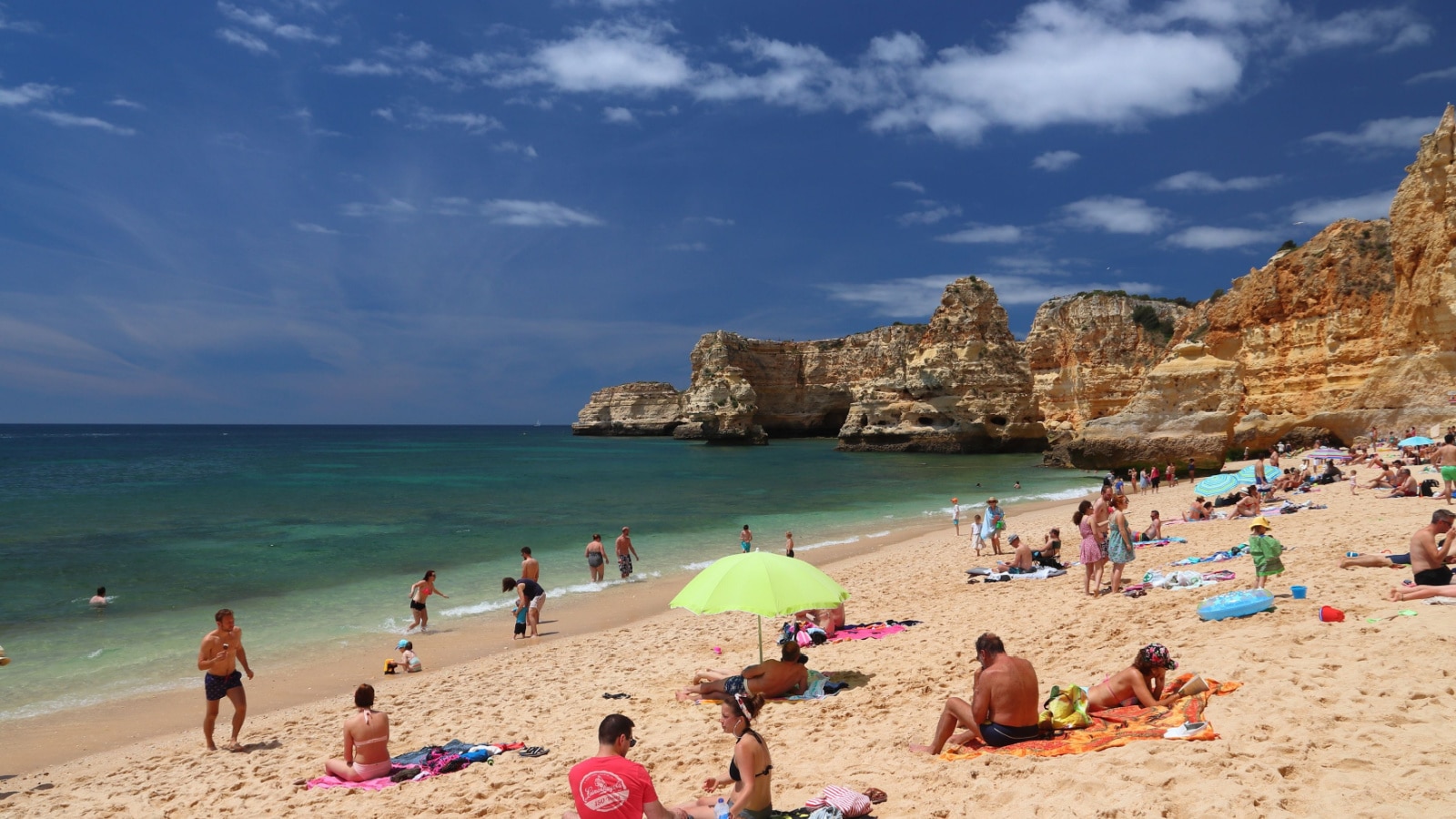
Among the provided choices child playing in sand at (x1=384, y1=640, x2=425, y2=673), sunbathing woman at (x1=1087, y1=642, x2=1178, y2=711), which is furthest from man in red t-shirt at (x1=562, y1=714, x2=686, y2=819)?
child playing in sand at (x1=384, y1=640, x2=425, y2=673)

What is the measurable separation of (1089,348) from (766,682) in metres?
61.9

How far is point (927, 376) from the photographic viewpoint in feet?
187

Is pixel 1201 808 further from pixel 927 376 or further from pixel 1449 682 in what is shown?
pixel 927 376

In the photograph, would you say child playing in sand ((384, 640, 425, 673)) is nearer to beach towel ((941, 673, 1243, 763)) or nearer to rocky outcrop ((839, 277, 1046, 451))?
beach towel ((941, 673, 1243, 763))

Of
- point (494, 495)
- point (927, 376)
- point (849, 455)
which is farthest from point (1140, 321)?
point (494, 495)

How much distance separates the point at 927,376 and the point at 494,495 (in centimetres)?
3635

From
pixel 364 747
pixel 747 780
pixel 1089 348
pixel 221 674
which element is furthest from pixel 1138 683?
pixel 1089 348

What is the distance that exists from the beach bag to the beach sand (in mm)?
626

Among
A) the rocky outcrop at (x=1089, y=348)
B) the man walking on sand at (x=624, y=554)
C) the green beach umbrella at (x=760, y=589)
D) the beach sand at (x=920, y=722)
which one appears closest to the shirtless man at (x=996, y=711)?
the beach sand at (x=920, y=722)

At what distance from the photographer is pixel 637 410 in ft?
366

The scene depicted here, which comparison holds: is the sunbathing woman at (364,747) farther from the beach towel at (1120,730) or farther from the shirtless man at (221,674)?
the beach towel at (1120,730)

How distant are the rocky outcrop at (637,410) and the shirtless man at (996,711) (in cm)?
9784

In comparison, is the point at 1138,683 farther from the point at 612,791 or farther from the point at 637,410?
the point at 637,410

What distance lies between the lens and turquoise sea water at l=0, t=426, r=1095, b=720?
1134cm
